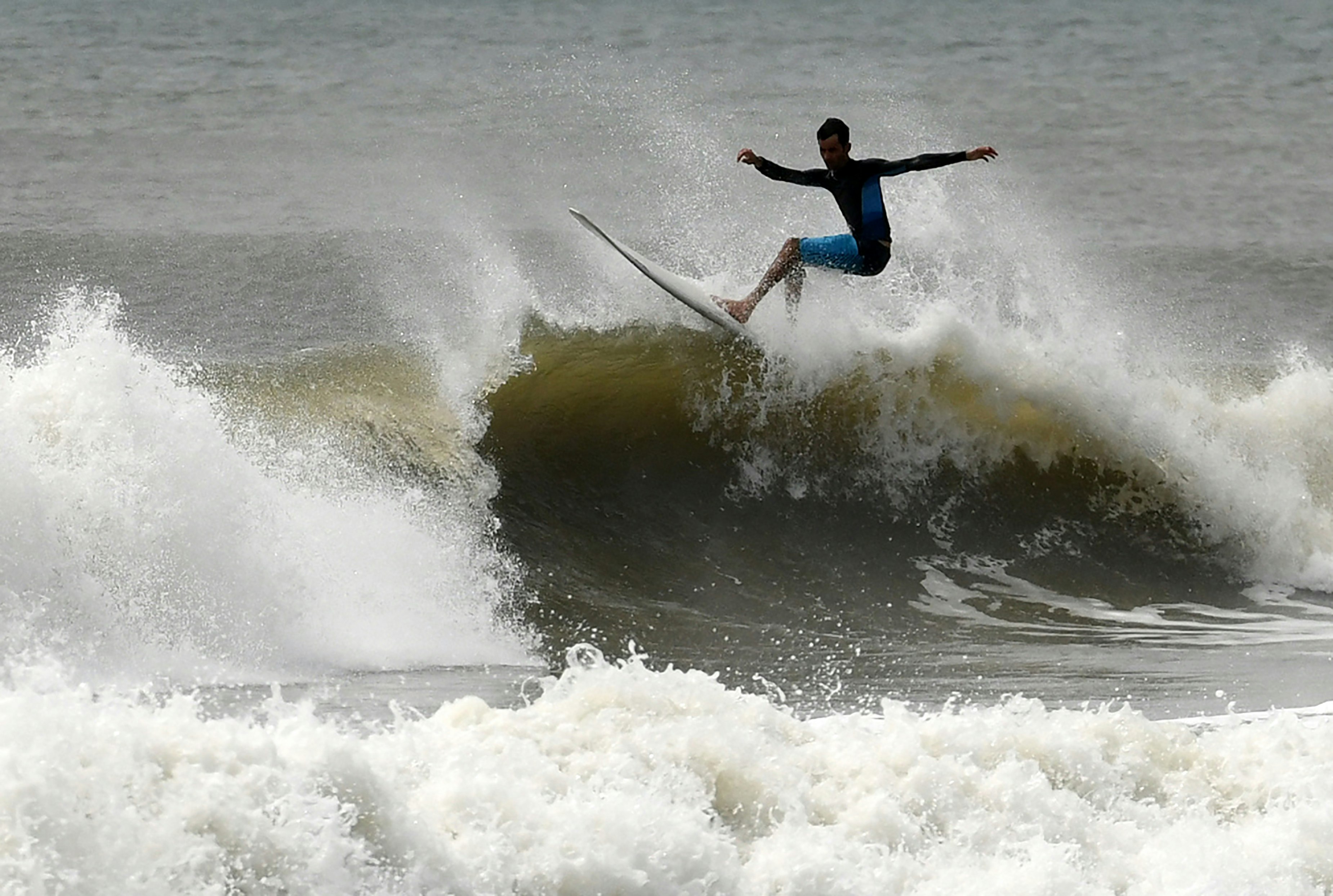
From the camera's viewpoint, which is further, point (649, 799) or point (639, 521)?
point (639, 521)

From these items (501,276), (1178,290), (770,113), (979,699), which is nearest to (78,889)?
(979,699)

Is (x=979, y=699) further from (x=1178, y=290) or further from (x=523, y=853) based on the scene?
(x=1178, y=290)

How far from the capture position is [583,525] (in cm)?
866

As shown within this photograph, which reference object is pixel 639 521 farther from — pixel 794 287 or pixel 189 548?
pixel 189 548

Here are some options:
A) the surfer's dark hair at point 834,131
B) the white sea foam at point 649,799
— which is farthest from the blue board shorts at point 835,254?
the white sea foam at point 649,799

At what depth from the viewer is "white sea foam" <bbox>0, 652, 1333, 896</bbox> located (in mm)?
4297

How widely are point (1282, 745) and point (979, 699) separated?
4.72 feet

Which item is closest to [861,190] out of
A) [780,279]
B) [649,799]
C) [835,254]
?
[835,254]

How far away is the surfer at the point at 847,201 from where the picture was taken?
834 centimetres

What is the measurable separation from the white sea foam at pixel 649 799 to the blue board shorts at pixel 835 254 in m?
3.36

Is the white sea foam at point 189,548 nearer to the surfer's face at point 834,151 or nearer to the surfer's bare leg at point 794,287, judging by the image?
the surfer's bare leg at point 794,287

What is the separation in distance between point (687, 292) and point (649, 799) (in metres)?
4.81

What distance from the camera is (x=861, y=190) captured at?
8.51 meters

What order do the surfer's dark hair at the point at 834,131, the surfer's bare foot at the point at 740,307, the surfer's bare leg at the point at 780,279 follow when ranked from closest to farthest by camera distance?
the surfer's dark hair at the point at 834,131 < the surfer's bare leg at the point at 780,279 < the surfer's bare foot at the point at 740,307
